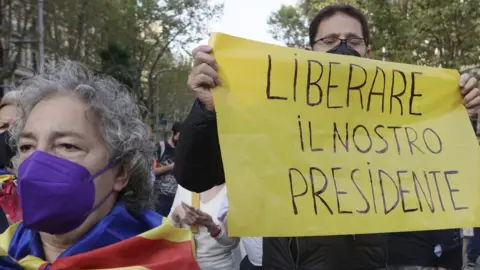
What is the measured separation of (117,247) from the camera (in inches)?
73.7

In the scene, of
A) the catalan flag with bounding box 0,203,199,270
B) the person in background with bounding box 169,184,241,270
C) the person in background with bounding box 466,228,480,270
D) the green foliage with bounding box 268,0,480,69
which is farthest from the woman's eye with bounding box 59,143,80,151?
the green foliage with bounding box 268,0,480,69

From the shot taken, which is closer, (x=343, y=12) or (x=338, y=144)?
(x=338, y=144)

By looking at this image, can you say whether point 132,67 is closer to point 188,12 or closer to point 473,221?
point 188,12

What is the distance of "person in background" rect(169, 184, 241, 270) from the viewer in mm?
3977

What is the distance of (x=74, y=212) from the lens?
1.81m

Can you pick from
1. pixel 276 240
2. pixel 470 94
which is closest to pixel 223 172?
pixel 276 240

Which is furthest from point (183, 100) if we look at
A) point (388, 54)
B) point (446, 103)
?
point (446, 103)

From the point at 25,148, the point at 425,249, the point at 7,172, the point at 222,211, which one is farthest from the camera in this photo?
the point at 222,211

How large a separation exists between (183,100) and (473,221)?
5160 cm

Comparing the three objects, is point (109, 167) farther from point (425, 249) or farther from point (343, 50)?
point (425, 249)

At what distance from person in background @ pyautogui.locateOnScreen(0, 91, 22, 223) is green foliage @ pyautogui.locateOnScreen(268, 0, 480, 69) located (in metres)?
12.7

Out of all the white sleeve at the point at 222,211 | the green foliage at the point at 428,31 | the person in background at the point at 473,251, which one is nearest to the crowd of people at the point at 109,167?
the white sleeve at the point at 222,211

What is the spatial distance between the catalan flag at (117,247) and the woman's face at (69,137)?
8 cm

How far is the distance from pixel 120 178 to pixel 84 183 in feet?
0.65
